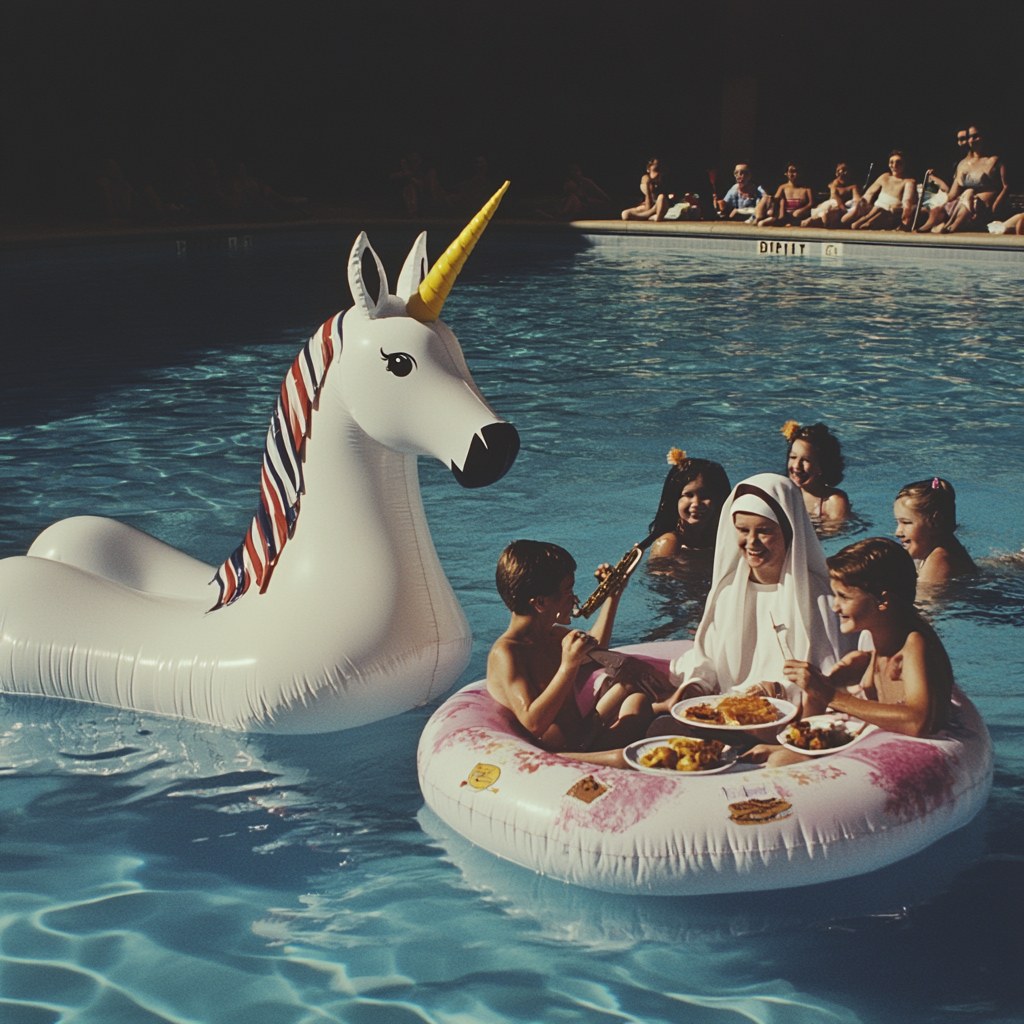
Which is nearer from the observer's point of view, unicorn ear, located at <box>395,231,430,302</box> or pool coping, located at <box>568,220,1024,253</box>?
unicorn ear, located at <box>395,231,430,302</box>

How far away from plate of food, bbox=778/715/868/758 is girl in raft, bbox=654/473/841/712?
0.52ft

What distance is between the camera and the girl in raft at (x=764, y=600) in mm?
3391

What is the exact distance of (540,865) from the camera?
10.0 feet

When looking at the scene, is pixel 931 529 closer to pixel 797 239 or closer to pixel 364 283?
pixel 364 283

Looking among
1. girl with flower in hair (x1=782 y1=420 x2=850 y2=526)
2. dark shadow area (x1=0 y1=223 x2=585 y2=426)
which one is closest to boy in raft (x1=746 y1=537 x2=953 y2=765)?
girl with flower in hair (x1=782 y1=420 x2=850 y2=526)

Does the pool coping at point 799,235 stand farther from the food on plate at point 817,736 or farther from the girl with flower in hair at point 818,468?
the food on plate at point 817,736

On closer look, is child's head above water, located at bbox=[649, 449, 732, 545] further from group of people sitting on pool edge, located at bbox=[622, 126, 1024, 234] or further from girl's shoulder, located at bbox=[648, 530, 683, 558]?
group of people sitting on pool edge, located at bbox=[622, 126, 1024, 234]

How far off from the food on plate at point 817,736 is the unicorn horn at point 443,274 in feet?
4.70

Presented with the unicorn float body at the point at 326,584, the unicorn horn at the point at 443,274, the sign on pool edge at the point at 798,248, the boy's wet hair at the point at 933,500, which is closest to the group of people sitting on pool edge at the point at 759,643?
the unicorn float body at the point at 326,584

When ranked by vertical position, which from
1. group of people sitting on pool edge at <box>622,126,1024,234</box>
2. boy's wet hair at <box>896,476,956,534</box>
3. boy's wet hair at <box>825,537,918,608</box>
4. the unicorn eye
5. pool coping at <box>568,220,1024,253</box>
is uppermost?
group of people sitting on pool edge at <box>622,126,1024,234</box>

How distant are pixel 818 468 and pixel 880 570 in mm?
2347

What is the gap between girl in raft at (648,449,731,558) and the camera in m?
4.93

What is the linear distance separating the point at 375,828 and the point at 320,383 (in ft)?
4.00

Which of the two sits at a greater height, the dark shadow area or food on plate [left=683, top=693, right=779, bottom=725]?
the dark shadow area
